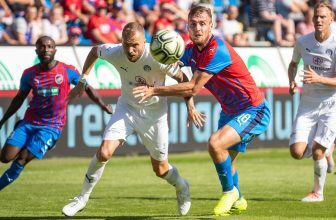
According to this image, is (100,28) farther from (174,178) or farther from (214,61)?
(214,61)

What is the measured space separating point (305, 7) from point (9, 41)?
34.3ft

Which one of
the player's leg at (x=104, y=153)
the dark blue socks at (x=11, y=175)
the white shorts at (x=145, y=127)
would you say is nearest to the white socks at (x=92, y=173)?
the player's leg at (x=104, y=153)

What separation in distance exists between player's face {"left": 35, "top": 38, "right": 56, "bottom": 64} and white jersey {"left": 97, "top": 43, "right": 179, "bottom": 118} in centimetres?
252

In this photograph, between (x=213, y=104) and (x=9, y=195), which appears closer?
(x=9, y=195)

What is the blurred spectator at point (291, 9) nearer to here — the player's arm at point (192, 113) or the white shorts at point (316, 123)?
the white shorts at point (316, 123)

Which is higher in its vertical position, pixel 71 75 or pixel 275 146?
pixel 71 75

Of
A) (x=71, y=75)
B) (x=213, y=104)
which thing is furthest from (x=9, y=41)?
(x=71, y=75)

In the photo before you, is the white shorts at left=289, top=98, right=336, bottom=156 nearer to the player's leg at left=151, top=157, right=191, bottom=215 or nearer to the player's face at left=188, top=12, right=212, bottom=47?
the player's leg at left=151, top=157, right=191, bottom=215

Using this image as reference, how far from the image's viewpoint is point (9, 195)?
14859mm

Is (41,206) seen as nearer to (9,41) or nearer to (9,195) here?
(9,195)

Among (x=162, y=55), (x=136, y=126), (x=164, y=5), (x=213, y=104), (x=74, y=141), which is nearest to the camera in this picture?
(x=162, y=55)

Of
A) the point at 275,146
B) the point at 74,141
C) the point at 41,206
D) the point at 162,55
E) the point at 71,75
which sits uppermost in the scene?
the point at 162,55

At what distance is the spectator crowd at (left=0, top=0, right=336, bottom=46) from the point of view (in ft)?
70.5

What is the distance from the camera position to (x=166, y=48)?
36.2ft
